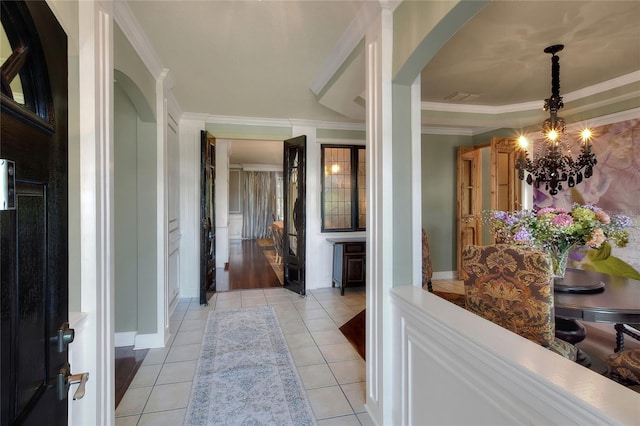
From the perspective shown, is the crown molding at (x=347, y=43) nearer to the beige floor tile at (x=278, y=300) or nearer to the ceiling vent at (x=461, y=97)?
the ceiling vent at (x=461, y=97)

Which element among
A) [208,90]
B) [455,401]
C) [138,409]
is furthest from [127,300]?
[455,401]

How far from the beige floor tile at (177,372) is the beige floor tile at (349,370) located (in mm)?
1144

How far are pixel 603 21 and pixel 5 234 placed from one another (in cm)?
339

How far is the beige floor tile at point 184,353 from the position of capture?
2.79 metres

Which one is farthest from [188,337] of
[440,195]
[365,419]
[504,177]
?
[504,177]

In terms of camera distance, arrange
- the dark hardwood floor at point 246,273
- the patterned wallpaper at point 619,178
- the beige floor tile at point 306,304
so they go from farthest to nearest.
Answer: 1. the dark hardwood floor at point 246,273
2. the beige floor tile at point 306,304
3. the patterned wallpaper at point 619,178

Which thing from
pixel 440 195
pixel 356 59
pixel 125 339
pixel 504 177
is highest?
pixel 356 59

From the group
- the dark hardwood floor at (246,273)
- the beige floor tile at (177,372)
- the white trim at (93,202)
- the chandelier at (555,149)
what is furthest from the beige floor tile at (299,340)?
the chandelier at (555,149)

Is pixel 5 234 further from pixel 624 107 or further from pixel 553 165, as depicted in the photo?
pixel 624 107

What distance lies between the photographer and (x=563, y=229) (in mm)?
2148

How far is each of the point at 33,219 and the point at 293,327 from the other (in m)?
2.99

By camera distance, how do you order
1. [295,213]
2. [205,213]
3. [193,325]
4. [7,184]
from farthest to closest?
[295,213], [205,213], [193,325], [7,184]

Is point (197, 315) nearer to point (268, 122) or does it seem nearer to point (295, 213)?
point (295, 213)

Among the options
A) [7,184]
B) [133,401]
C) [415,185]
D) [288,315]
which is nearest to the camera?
[7,184]
